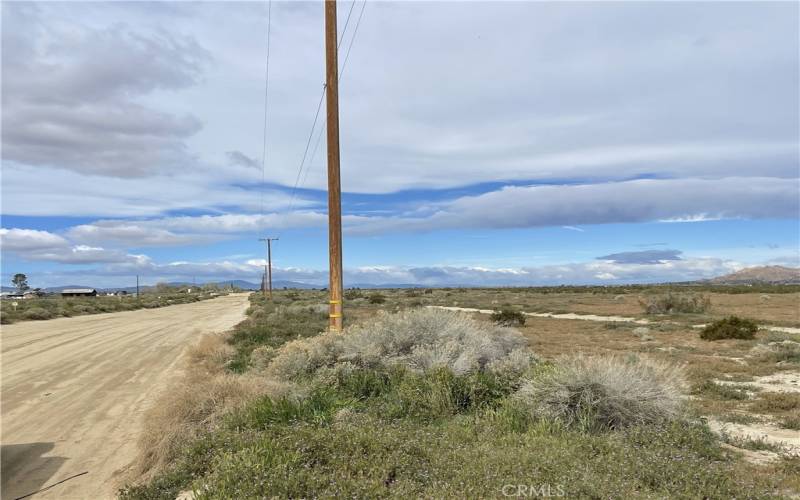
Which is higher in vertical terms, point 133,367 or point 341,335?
point 341,335

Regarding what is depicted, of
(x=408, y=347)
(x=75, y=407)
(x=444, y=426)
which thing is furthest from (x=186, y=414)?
(x=75, y=407)

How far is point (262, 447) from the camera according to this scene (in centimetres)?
537

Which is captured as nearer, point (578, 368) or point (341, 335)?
point (578, 368)

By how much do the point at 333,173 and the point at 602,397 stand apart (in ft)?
26.7

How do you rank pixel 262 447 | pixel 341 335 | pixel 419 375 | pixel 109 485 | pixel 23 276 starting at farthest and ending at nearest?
pixel 23 276, pixel 341 335, pixel 419 375, pixel 109 485, pixel 262 447

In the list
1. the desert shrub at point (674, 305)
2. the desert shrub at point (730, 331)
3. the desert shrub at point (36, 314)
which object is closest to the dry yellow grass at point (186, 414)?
the desert shrub at point (730, 331)

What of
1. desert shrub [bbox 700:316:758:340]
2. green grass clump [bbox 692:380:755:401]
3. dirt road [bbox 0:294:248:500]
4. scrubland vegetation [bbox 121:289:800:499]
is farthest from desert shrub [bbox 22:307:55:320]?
green grass clump [bbox 692:380:755:401]

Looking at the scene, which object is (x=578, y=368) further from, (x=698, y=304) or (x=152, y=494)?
(x=698, y=304)

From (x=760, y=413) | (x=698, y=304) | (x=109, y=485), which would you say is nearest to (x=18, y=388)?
(x=109, y=485)

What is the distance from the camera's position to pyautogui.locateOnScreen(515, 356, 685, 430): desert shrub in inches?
259

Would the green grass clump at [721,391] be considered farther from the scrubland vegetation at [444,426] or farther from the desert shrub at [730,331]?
the desert shrub at [730,331]

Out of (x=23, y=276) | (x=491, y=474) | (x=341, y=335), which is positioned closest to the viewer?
(x=491, y=474)

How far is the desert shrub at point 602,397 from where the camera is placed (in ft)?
21.6

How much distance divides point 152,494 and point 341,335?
559cm
